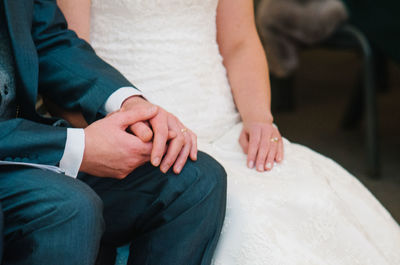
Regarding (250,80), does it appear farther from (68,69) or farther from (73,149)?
(73,149)

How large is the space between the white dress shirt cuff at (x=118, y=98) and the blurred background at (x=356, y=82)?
4.36 ft

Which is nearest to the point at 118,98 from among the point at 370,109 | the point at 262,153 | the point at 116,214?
the point at 116,214

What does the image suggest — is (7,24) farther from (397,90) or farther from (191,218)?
(397,90)

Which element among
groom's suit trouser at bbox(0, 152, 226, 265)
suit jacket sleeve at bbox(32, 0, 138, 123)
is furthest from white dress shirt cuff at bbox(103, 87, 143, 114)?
groom's suit trouser at bbox(0, 152, 226, 265)

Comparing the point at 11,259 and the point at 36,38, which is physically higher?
the point at 36,38

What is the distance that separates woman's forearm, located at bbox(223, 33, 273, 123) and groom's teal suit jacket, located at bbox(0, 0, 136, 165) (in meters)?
0.32

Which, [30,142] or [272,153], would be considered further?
[272,153]

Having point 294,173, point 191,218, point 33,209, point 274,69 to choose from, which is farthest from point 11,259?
point 274,69

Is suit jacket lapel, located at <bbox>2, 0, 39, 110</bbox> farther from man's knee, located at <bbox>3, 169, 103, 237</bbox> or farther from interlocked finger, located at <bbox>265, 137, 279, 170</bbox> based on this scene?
interlocked finger, located at <bbox>265, 137, 279, 170</bbox>

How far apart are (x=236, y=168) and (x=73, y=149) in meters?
0.37

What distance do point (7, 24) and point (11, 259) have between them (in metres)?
0.42

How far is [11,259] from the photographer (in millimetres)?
861

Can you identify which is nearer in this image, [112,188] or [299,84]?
[112,188]

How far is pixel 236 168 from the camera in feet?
3.91
